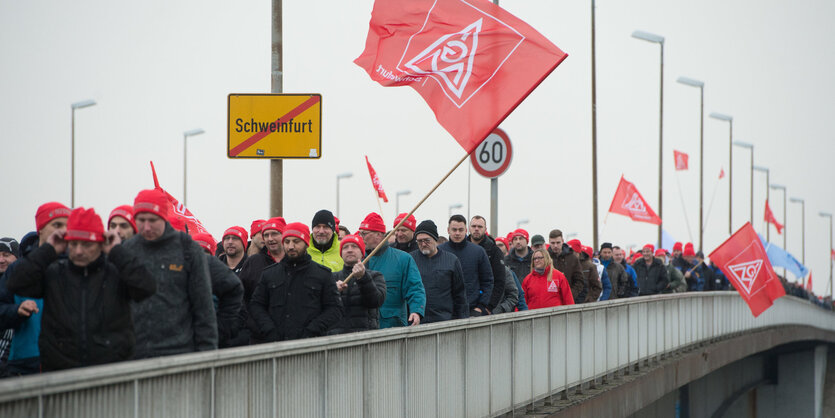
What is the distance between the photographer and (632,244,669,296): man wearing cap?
23.4 m

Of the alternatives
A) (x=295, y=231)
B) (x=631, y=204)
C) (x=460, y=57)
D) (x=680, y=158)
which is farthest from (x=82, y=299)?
(x=680, y=158)

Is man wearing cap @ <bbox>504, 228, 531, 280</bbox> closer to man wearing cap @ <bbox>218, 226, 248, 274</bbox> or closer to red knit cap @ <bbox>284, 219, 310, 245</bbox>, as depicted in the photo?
man wearing cap @ <bbox>218, 226, 248, 274</bbox>

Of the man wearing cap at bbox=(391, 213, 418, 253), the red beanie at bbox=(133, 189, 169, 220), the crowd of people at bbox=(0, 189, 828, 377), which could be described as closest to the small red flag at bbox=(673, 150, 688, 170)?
the crowd of people at bbox=(0, 189, 828, 377)

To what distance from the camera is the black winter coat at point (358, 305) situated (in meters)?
9.06

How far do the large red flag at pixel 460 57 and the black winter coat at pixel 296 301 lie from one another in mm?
2389

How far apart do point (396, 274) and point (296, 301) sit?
67.2 inches

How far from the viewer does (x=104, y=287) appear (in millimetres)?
6324

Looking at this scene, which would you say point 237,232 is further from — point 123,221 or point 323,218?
point 123,221

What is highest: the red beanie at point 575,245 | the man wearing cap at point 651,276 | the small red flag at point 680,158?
the small red flag at point 680,158

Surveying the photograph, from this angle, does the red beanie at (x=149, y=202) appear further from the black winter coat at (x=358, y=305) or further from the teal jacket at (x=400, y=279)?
the teal jacket at (x=400, y=279)

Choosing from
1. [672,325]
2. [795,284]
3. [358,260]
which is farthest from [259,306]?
[795,284]

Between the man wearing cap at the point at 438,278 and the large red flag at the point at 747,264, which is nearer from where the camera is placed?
the man wearing cap at the point at 438,278

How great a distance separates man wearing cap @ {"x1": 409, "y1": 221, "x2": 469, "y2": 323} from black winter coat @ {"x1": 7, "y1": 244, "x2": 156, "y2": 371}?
195 inches

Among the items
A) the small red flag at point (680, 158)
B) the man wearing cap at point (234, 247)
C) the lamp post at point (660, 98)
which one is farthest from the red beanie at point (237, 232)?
the small red flag at point (680, 158)
